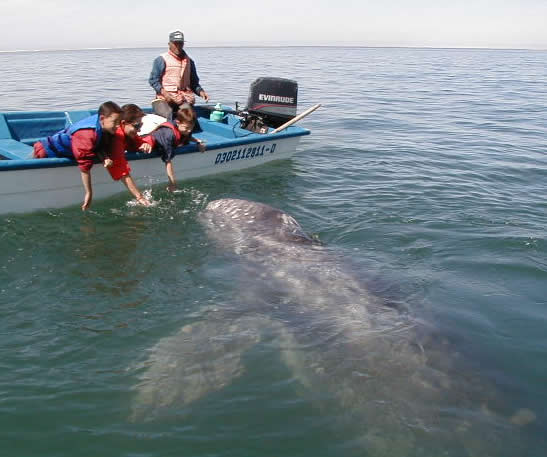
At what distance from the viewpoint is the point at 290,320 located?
6.25 m

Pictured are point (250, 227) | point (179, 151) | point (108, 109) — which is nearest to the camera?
point (250, 227)

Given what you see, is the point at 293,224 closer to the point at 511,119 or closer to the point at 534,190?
the point at 534,190

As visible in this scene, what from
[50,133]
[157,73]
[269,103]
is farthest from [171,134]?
[269,103]

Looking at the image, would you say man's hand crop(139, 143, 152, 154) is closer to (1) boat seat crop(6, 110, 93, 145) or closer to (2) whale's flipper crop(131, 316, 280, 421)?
(1) boat seat crop(6, 110, 93, 145)

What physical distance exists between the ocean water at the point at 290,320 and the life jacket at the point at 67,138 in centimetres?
120

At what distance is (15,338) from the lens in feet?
19.1

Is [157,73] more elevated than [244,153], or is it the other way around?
[157,73]

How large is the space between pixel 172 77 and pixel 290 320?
26.4ft

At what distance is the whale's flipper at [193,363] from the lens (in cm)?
494

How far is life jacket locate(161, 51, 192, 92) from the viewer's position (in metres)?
12.2

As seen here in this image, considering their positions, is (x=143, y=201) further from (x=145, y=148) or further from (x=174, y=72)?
(x=174, y=72)

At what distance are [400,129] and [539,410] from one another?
631 inches

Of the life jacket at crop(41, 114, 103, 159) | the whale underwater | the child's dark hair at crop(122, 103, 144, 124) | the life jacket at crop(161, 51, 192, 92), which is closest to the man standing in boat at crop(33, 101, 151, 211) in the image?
the life jacket at crop(41, 114, 103, 159)

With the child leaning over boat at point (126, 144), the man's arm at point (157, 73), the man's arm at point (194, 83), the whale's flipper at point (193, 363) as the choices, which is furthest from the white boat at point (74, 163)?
the whale's flipper at point (193, 363)
